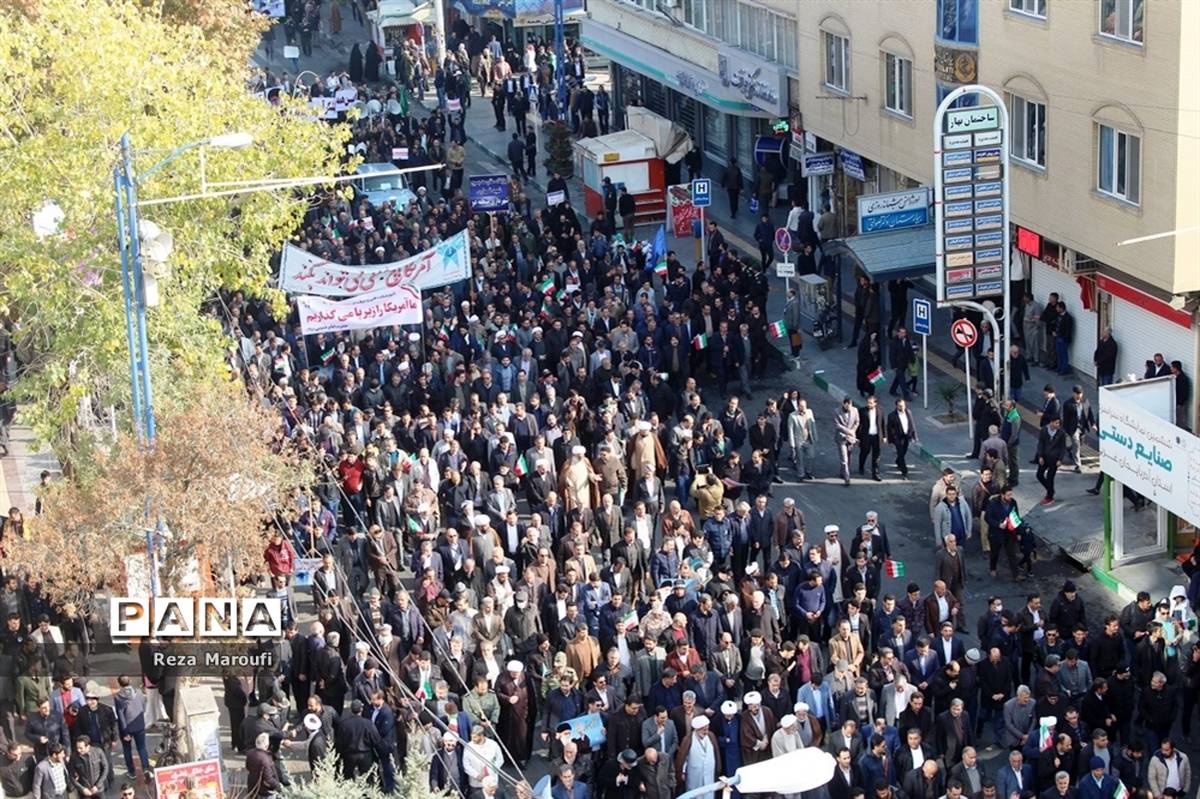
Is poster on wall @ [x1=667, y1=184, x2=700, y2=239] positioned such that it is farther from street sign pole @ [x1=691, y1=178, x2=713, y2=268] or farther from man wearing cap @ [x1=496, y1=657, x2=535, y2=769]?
man wearing cap @ [x1=496, y1=657, x2=535, y2=769]

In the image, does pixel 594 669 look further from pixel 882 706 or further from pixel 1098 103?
pixel 1098 103

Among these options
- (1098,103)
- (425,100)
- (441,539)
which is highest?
(1098,103)

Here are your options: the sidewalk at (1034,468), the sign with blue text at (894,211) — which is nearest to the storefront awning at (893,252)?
the sign with blue text at (894,211)

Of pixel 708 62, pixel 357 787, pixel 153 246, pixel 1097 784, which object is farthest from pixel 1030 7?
pixel 357 787

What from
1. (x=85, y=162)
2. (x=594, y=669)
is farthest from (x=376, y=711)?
(x=85, y=162)

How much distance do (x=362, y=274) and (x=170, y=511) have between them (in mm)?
10775

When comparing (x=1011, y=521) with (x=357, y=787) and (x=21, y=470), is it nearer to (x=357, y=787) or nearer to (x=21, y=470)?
(x=357, y=787)

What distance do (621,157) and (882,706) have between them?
26.1m

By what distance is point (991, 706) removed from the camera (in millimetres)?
21172

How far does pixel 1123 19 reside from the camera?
29.5 meters

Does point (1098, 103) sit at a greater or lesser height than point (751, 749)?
greater

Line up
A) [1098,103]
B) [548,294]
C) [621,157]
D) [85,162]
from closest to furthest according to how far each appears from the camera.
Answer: [85,162] < [1098,103] < [548,294] < [621,157]

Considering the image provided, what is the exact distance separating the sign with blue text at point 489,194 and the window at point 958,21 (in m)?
8.72

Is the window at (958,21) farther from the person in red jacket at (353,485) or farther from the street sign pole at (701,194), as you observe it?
the person in red jacket at (353,485)
